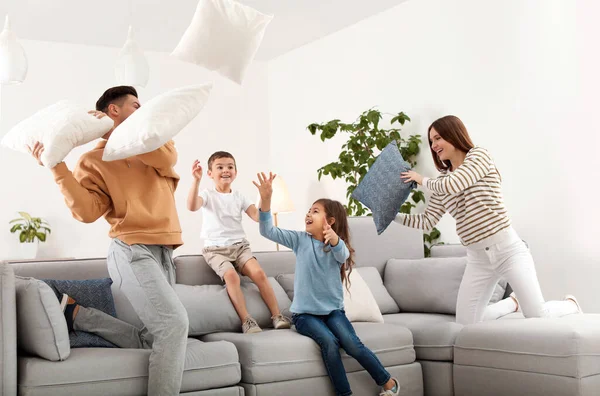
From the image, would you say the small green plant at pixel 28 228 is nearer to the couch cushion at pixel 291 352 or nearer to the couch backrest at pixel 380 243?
the couch backrest at pixel 380 243

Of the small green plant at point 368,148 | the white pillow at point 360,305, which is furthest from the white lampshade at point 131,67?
the small green plant at point 368,148

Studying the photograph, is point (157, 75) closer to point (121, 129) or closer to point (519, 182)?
point (519, 182)

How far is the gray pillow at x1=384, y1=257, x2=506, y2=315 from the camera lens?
4094 mm

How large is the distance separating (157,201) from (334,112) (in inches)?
170

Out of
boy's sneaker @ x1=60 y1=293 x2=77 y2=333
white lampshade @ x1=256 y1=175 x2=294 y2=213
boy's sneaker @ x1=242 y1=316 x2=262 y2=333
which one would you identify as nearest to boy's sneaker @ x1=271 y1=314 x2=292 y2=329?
boy's sneaker @ x1=242 y1=316 x2=262 y2=333

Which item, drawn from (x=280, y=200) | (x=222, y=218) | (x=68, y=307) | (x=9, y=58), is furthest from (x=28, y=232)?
(x=68, y=307)

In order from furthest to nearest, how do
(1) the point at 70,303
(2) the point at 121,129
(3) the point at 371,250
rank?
(3) the point at 371,250
(1) the point at 70,303
(2) the point at 121,129

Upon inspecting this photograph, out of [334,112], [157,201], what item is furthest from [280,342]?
[334,112]

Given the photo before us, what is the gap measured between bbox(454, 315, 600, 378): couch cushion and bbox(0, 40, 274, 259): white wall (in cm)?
438

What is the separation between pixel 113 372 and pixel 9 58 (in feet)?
7.26

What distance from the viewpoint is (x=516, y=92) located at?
16.7 ft

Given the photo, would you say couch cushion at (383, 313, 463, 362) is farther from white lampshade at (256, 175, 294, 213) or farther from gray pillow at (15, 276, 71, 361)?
white lampshade at (256, 175, 294, 213)

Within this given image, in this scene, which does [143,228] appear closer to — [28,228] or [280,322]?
[280,322]

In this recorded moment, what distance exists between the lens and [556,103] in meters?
4.79
